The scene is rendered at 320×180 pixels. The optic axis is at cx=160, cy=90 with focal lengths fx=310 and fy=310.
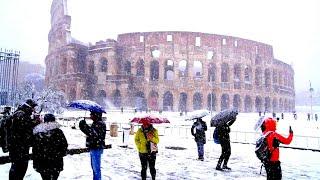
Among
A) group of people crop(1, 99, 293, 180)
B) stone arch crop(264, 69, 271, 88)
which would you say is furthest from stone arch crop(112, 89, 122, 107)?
group of people crop(1, 99, 293, 180)

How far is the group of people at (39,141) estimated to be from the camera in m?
3.91

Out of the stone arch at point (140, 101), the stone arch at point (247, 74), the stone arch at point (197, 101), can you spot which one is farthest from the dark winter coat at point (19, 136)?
the stone arch at point (247, 74)

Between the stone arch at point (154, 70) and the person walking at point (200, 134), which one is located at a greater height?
the stone arch at point (154, 70)

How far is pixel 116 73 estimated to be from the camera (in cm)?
3891

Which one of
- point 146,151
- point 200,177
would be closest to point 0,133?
point 146,151

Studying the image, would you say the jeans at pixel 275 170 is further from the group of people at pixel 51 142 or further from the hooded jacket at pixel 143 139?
the hooded jacket at pixel 143 139

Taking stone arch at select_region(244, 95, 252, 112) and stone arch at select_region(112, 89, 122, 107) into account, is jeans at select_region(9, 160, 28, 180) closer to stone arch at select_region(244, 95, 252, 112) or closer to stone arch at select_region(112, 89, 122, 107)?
stone arch at select_region(112, 89, 122, 107)

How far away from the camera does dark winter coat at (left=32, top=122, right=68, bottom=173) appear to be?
3.90m

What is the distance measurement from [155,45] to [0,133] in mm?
34741

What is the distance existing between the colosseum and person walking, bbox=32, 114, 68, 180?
33667 millimetres

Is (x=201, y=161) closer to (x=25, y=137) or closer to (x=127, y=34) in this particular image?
(x=25, y=137)

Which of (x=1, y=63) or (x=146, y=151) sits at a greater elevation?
(x=1, y=63)

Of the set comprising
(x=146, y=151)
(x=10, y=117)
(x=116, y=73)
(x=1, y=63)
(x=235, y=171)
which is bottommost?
(x=235, y=171)

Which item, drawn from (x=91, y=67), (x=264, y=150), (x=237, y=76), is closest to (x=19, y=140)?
(x=264, y=150)
